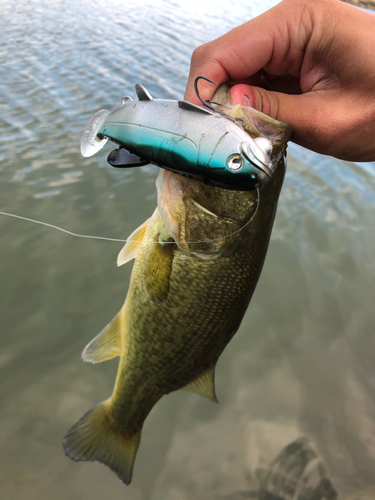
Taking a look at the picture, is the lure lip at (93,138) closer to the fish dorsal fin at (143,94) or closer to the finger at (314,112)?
the fish dorsal fin at (143,94)

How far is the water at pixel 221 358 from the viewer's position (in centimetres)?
257

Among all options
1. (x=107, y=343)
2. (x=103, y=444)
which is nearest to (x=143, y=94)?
(x=107, y=343)

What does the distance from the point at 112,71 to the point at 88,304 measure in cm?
612

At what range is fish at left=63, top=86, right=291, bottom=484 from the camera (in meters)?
1.57

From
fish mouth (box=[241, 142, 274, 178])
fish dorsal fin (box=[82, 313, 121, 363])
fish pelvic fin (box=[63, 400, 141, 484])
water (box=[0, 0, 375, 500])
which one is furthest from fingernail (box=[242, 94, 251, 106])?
water (box=[0, 0, 375, 500])

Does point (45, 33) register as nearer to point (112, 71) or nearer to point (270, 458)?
point (112, 71)

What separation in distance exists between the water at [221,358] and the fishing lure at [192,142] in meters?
2.27

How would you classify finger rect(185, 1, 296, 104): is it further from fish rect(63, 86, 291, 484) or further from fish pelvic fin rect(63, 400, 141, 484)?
fish pelvic fin rect(63, 400, 141, 484)

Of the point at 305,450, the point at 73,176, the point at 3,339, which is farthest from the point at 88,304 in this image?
the point at 305,450

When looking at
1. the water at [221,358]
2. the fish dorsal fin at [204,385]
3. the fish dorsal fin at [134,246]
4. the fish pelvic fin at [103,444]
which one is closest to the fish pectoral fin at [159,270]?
the fish dorsal fin at [134,246]

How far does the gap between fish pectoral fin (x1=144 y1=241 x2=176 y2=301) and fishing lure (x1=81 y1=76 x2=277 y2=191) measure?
65cm

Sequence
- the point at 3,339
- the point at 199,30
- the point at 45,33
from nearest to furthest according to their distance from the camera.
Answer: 1. the point at 3,339
2. the point at 45,33
3. the point at 199,30

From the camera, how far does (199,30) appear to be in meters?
11.2

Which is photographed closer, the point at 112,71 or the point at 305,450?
the point at 305,450
